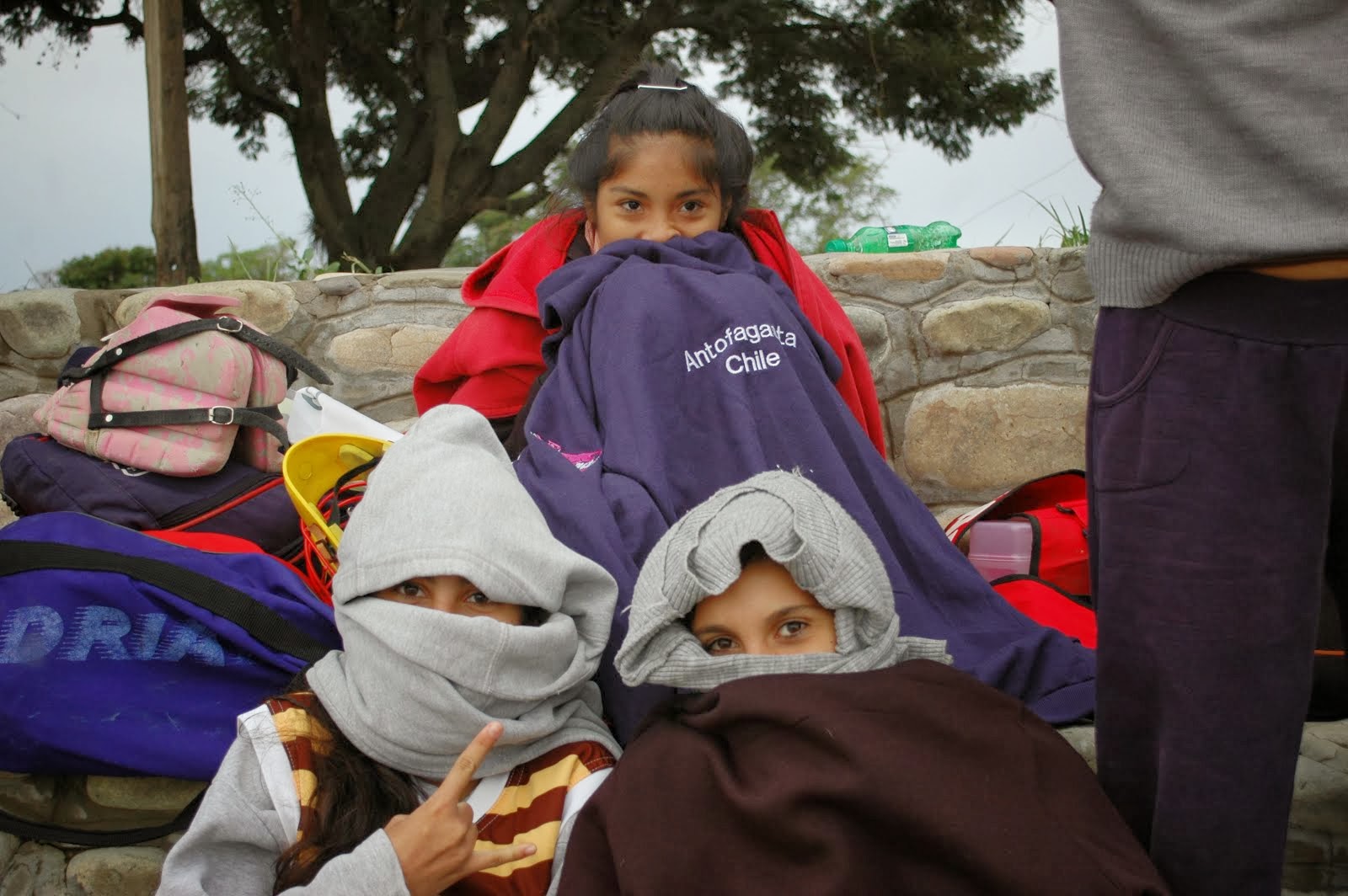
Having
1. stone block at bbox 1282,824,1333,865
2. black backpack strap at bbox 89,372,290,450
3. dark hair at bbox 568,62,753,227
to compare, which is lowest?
stone block at bbox 1282,824,1333,865

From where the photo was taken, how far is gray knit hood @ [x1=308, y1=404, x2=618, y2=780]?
5.27 feet

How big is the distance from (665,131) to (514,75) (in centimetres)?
547

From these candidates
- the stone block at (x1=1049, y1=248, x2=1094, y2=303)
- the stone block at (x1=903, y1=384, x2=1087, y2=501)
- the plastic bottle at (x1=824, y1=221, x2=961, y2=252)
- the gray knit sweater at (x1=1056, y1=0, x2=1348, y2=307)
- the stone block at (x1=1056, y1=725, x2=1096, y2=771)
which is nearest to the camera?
the gray knit sweater at (x1=1056, y1=0, x2=1348, y2=307)

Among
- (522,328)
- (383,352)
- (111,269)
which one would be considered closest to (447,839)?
(522,328)

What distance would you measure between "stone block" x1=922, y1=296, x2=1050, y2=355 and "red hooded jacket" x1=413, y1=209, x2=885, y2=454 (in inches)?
30.2

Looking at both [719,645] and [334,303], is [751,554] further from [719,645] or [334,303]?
[334,303]

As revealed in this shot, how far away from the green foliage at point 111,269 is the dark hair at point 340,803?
7.46 m

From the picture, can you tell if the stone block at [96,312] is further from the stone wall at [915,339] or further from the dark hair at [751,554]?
the dark hair at [751,554]

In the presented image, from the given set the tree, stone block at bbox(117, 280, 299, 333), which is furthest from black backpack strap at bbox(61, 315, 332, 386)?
the tree

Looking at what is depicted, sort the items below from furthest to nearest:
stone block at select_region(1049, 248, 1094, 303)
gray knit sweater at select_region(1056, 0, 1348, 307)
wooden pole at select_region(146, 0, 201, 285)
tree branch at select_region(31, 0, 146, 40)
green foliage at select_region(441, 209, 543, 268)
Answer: green foliage at select_region(441, 209, 543, 268) → tree branch at select_region(31, 0, 146, 40) → wooden pole at select_region(146, 0, 201, 285) → stone block at select_region(1049, 248, 1094, 303) → gray knit sweater at select_region(1056, 0, 1348, 307)

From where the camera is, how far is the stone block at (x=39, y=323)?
3.36 metres

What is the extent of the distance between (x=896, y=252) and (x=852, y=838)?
250cm

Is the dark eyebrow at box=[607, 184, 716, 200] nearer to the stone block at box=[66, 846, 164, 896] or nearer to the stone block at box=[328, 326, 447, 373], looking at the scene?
the stone block at box=[328, 326, 447, 373]

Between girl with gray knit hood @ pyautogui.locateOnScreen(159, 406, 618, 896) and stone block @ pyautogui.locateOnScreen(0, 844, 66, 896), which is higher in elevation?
girl with gray knit hood @ pyautogui.locateOnScreen(159, 406, 618, 896)
